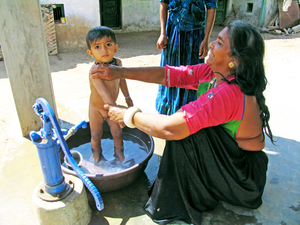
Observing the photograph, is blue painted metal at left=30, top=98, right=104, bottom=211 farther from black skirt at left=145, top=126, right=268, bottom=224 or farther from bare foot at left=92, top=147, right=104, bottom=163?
bare foot at left=92, top=147, right=104, bottom=163

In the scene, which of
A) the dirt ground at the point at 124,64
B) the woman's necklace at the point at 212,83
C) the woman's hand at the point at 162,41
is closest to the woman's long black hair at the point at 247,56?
the woman's necklace at the point at 212,83

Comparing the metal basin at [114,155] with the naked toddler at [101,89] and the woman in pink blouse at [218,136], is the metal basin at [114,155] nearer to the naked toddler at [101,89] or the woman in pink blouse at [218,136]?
the naked toddler at [101,89]

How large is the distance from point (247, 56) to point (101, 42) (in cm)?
116

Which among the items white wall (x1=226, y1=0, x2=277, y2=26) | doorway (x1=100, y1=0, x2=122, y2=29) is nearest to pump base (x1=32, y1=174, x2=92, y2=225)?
doorway (x1=100, y1=0, x2=122, y2=29)

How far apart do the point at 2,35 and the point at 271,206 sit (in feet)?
9.20

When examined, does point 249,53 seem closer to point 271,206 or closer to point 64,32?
point 271,206

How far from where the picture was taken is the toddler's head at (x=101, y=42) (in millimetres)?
2127

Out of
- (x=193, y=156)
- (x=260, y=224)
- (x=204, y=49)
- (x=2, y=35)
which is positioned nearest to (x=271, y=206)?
(x=260, y=224)

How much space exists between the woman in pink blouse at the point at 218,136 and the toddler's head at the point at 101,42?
563mm

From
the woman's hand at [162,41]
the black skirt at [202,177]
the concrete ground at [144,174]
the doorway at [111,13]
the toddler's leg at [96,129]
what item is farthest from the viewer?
the doorway at [111,13]

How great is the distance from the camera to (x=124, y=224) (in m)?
1.83

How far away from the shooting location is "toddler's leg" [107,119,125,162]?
2.46m

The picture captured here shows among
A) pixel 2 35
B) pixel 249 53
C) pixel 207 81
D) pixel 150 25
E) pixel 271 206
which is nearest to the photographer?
pixel 249 53

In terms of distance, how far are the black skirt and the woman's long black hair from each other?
35cm
